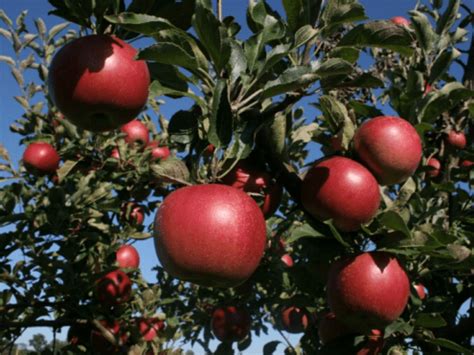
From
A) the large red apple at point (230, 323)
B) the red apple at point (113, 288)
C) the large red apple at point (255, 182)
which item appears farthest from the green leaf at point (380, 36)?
the large red apple at point (230, 323)

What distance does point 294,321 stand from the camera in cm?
408

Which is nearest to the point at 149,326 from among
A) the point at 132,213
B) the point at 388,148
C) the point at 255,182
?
the point at 132,213

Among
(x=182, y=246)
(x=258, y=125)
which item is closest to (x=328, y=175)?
(x=258, y=125)

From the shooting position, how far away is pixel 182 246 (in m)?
1.28

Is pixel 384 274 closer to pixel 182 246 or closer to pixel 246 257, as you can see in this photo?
pixel 246 257

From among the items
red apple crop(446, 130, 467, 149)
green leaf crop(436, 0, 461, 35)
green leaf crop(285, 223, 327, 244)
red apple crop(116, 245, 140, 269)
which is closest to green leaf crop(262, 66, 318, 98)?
green leaf crop(285, 223, 327, 244)

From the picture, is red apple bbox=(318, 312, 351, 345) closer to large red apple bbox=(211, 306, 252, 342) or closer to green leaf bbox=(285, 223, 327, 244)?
green leaf bbox=(285, 223, 327, 244)

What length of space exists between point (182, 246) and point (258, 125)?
1.25 ft

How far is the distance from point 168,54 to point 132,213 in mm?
2976

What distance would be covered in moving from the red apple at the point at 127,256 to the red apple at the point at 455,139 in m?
2.50

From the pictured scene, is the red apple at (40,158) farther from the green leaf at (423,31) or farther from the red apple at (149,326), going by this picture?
the green leaf at (423,31)

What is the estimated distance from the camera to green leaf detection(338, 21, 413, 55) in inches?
57.9

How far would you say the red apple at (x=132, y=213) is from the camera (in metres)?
3.95

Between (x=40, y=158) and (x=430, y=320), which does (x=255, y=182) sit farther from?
(x=40, y=158)
